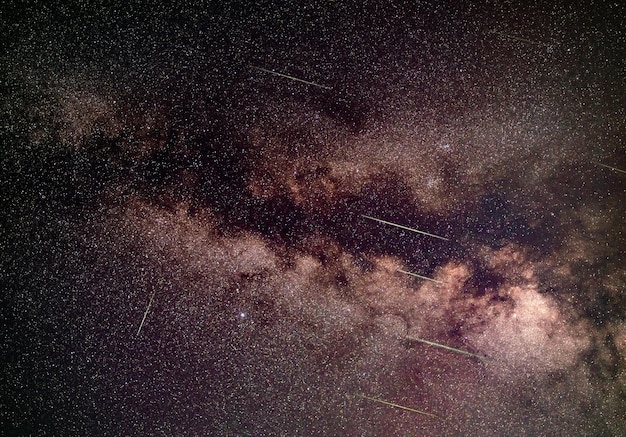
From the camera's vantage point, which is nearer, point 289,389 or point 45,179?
point 45,179

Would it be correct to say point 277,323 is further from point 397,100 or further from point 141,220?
point 397,100

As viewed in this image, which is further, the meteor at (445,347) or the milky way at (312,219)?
the meteor at (445,347)

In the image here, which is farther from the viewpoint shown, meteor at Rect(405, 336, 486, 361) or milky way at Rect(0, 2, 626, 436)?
Answer: meteor at Rect(405, 336, 486, 361)

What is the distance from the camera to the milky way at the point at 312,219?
2572 mm

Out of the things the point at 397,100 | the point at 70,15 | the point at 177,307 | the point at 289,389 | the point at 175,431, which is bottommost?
the point at 175,431

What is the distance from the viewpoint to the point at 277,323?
108 inches

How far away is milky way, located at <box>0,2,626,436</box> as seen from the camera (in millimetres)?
2572

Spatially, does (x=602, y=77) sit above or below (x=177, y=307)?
above

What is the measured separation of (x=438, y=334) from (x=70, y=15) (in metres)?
3.65

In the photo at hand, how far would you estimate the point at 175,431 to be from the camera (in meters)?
2.86

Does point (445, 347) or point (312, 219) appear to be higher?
point (312, 219)

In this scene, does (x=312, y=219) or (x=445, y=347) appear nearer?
(x=312, y=219)

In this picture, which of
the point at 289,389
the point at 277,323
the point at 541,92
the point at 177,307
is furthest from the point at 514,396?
the point at 177,307

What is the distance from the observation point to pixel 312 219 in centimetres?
267
